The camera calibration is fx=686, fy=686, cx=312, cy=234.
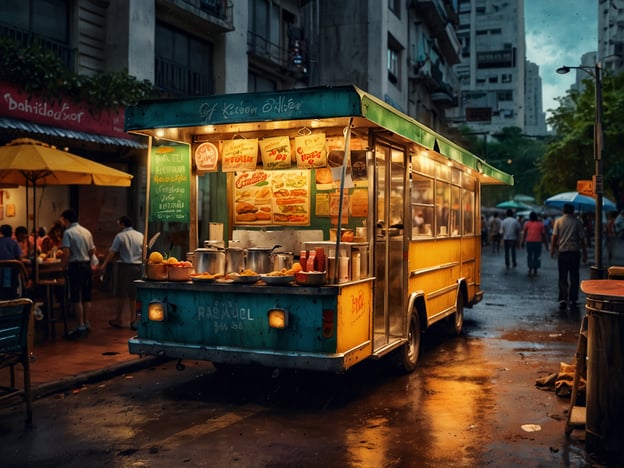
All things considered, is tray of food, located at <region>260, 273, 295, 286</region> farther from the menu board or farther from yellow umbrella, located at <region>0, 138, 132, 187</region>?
yellow umbrella, located at <region>0, 138, 132, 187</region>

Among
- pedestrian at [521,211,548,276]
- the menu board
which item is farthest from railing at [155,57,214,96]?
pedestrian at [521,211,548,276]

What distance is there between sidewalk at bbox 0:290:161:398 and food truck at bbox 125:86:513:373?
113cm

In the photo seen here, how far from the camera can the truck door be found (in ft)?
25.6

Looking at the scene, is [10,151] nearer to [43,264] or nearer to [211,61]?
[43,264]

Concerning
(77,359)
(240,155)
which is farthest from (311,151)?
(77,359)

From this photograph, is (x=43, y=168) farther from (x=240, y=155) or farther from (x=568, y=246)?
(x=568, y=246)

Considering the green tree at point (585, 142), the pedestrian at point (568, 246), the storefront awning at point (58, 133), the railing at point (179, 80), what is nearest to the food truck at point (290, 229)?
the storefront awning at point (58, 133)

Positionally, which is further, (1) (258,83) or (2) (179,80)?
(1) (258,83)

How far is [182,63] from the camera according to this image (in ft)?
61.8

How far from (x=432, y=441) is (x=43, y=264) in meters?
7.44

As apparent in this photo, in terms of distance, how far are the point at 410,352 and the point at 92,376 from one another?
148 inches

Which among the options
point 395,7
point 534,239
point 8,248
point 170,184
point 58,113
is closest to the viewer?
point 170,184

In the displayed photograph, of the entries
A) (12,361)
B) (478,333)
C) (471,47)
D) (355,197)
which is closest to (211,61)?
(478,333)

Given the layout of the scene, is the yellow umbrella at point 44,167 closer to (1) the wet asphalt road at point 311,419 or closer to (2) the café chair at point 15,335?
(1) the wet asphalt road at point 311,419
